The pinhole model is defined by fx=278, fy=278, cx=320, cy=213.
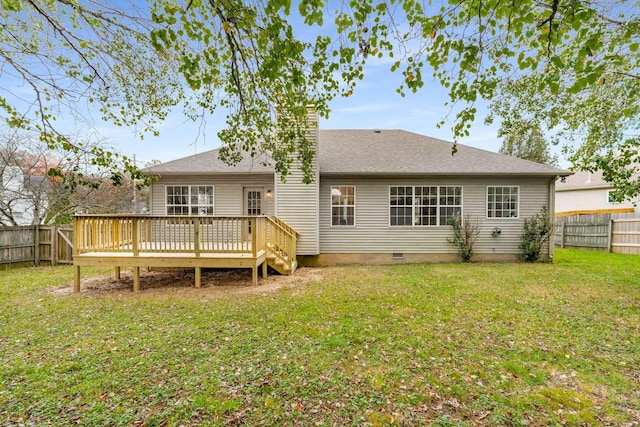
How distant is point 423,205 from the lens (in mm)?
9539

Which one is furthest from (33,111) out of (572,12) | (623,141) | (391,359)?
(623,141)

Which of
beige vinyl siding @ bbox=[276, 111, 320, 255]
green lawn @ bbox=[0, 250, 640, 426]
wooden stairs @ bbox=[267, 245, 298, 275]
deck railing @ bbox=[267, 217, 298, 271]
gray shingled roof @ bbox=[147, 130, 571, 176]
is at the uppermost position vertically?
gray shingled roof @ bbox=[147, 130, 571, 176]

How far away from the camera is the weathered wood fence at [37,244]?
8703 millimetres

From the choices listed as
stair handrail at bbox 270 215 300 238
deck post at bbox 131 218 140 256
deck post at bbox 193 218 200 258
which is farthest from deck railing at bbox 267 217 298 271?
deck post at bbox 131 218 140 256

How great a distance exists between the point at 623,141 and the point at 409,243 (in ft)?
18.7

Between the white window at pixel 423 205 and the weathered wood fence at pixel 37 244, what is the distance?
11.0 meters

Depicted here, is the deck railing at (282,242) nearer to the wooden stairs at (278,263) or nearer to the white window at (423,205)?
the wooden stairs at (278,263)

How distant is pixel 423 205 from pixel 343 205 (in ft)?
8.99

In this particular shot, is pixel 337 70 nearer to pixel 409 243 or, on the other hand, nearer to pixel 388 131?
pixel 409 243

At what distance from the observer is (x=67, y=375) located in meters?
2.96

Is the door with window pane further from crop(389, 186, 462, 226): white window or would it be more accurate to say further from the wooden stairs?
crop(389, 186, 462, 226): white window

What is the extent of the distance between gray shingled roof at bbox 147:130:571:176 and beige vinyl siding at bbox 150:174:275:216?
33 cm

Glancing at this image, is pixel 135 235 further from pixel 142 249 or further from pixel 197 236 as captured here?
pixel 197 236

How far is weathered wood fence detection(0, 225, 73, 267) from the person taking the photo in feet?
28.6
